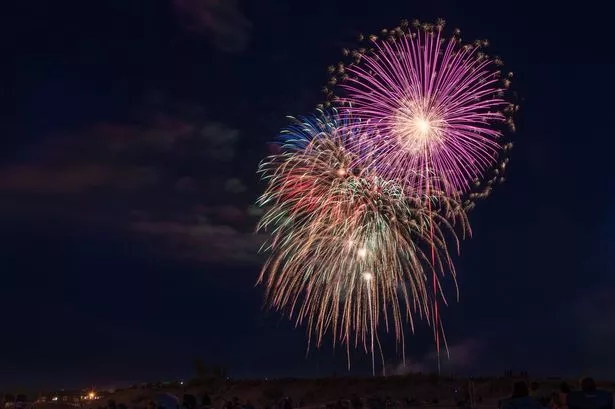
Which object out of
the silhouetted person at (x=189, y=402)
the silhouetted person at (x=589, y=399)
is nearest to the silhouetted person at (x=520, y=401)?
the silhouetted person at (x=589, y=399)

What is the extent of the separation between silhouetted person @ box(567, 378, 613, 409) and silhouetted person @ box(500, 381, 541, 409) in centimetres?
60

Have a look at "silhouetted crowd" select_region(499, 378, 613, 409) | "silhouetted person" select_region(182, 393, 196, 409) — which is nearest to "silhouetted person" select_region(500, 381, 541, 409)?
"silhouetted crowd" select_region(499, 378, 613, 409)

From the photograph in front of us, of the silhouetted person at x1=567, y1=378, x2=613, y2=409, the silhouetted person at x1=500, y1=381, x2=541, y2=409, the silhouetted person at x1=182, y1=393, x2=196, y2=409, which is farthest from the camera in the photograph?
the silhouetted person at x1=182, y1=393, x2=196, y2=409

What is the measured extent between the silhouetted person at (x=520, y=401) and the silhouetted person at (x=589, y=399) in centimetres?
60

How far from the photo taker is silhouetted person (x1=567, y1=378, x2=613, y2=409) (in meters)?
9.86

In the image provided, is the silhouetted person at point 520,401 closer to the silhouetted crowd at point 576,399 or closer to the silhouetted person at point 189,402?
the silhouetted crowd at point 576,399

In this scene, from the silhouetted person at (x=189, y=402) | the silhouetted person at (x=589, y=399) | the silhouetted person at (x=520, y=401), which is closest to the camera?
the silhouetted person at (x=520, y=401)

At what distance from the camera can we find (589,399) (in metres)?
9.89

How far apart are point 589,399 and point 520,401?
108 cm

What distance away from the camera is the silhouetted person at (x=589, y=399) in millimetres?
9859

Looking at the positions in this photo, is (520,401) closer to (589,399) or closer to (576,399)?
(576,399)

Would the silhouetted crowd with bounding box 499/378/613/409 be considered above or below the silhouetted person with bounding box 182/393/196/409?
above

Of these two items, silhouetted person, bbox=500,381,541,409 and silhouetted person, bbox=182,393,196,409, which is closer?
silhouetted person, bbox=500,381,541,409

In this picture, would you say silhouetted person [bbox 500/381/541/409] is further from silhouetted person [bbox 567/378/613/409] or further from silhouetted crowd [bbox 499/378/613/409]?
silhouetted person [bbox 567/378/613/409]
